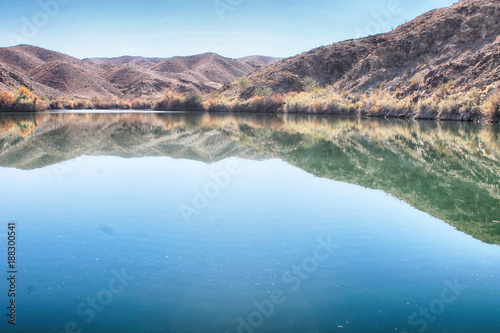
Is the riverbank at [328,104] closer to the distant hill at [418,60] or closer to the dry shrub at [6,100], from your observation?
the dry shrub at [6,100]

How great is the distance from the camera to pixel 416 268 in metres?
5.48

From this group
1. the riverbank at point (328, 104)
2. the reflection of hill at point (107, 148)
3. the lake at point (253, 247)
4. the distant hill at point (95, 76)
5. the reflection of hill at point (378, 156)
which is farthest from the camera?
the distant hill at point (95, 76)

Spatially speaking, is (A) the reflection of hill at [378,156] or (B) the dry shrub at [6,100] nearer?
(A) the reflection of hill at [378,156]

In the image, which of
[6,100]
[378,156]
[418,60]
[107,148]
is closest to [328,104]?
[418,60]

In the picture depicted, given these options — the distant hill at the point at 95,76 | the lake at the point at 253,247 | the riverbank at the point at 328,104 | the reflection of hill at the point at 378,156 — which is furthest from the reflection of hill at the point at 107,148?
the distant hill at the point at 95,76

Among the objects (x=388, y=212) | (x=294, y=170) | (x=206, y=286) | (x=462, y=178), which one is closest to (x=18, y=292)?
(x=206, y=286)

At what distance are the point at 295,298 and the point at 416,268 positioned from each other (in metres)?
1.86

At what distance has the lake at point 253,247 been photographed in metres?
4.31

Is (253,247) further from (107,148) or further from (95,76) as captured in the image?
(95,76)

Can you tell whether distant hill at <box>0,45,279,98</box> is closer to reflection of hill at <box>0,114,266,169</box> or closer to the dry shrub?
the dry shrub

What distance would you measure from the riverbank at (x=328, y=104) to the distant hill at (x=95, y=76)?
10.9 meters

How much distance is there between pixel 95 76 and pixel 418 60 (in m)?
83.5

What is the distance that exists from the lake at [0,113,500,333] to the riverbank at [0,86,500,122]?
23016mm

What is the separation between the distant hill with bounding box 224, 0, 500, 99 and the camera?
41.2 metres
